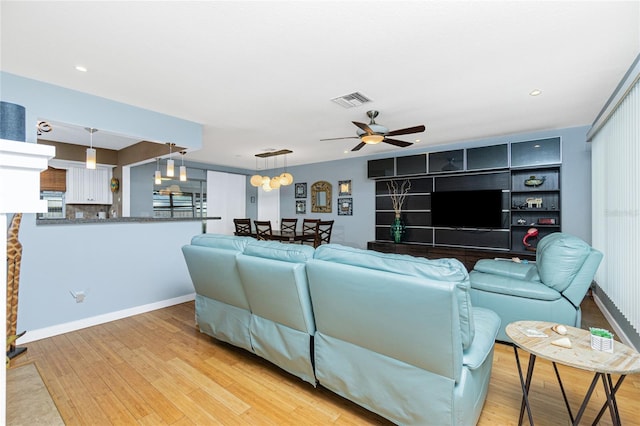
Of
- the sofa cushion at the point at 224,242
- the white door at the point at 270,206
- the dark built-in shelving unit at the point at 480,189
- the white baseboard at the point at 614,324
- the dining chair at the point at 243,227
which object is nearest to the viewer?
the sofa cushion at the point at 224,242

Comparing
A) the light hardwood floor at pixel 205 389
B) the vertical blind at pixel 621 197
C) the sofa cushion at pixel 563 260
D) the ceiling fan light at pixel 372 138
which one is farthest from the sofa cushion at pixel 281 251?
the vertical blind at pixel 621 197

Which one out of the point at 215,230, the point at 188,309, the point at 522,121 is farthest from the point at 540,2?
the point at 215,230

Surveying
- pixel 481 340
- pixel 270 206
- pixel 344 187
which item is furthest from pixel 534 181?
pixel 270 206

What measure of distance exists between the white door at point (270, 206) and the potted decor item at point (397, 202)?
3.46m

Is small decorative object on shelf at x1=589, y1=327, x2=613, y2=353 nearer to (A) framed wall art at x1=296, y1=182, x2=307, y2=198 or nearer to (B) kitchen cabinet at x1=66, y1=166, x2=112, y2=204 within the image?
(A) framed wall art at x1=296, y1=182, x2=307, y2=198

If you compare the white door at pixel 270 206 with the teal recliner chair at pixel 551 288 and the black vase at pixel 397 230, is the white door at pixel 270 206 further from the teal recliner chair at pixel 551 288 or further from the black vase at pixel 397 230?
the teal recliner chair at pixel 551 288

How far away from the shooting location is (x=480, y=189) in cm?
530

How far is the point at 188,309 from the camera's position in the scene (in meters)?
3.78

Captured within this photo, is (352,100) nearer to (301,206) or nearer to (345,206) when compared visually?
(345,206)

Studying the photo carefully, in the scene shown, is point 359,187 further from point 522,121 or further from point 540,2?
point 540,2

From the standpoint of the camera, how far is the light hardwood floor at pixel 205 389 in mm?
1796

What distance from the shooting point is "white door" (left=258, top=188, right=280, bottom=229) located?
848 cm

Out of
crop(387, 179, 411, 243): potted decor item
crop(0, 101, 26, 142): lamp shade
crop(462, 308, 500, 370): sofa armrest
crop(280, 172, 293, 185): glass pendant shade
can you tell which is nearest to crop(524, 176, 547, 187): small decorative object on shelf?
crop(387, 179, 411, 243): potted decor item

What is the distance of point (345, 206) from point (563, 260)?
479 cm
